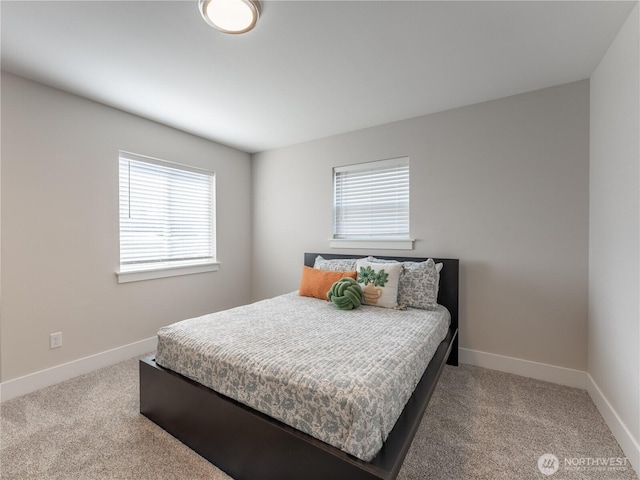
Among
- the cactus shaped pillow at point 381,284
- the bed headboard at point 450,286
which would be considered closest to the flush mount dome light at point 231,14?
the cactus shaped pillow at point 381,284

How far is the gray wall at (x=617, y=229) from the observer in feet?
5.01

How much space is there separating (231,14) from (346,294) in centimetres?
199

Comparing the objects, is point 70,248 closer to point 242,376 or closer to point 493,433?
point 242,376

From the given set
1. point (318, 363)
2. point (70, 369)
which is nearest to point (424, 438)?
point (318, 363)

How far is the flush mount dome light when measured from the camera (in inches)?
57.6

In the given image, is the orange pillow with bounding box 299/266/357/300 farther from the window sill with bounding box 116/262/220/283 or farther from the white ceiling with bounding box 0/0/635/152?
the white ceiling with bounding box 0/0/635/152

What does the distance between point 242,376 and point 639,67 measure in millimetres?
2563

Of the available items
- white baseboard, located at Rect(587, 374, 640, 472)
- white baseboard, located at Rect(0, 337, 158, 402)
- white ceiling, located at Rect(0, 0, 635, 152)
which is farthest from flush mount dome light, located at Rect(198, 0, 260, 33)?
white baseboard, located at Rect(587, 374, 640, 472)

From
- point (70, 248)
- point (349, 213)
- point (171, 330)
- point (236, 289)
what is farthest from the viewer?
point (236, 289)

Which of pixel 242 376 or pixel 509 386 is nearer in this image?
pixel 242 376

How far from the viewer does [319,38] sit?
174cm

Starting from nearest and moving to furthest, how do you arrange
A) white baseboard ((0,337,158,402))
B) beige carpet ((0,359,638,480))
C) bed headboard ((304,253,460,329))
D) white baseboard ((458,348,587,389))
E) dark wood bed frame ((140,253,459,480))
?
dark wood bed frame ((140,253,459,480))
beige carpet ((0,359,638,480))
white baseboard ((0,337,158,402))
white baseboard ((458,348,587,389))
bed headboard ((304,253,460,329))

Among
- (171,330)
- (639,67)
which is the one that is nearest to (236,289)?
(171,330)

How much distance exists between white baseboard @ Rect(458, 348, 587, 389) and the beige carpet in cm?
10
